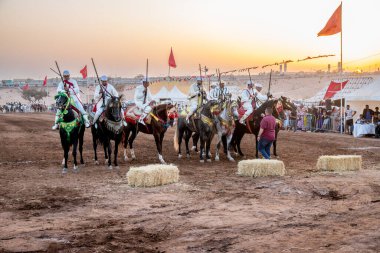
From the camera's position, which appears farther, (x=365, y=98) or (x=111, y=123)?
(x=365, y=98)

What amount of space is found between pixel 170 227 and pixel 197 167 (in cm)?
813

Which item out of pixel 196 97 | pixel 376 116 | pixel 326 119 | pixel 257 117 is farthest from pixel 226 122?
pixel 326 119

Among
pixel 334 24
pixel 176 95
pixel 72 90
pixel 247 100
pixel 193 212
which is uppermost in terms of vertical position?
pixel 334 24

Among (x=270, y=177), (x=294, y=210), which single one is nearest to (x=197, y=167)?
(x=270, y=177)

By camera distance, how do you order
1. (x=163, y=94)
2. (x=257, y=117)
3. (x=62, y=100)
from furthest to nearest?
(x=163, y=94) → (x=257, y=117) → (x=62, y=100)

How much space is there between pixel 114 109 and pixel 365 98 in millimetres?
20903

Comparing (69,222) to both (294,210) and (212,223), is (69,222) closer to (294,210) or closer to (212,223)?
(212,223)

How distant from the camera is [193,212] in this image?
948 centimetres

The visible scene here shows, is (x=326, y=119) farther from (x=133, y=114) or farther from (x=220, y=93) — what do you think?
(x=133, y=114)

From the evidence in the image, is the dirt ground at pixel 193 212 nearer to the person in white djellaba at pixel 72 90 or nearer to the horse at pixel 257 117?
the person in white djellaba at pixel 72 90

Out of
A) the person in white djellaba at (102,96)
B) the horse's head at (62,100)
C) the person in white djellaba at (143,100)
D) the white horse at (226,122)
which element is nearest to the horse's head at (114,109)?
the person in white djellaba at (102,96)

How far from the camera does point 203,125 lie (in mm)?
18016

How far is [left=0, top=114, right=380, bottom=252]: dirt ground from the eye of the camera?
288 inches

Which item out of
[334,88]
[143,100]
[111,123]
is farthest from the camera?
[334,88]
